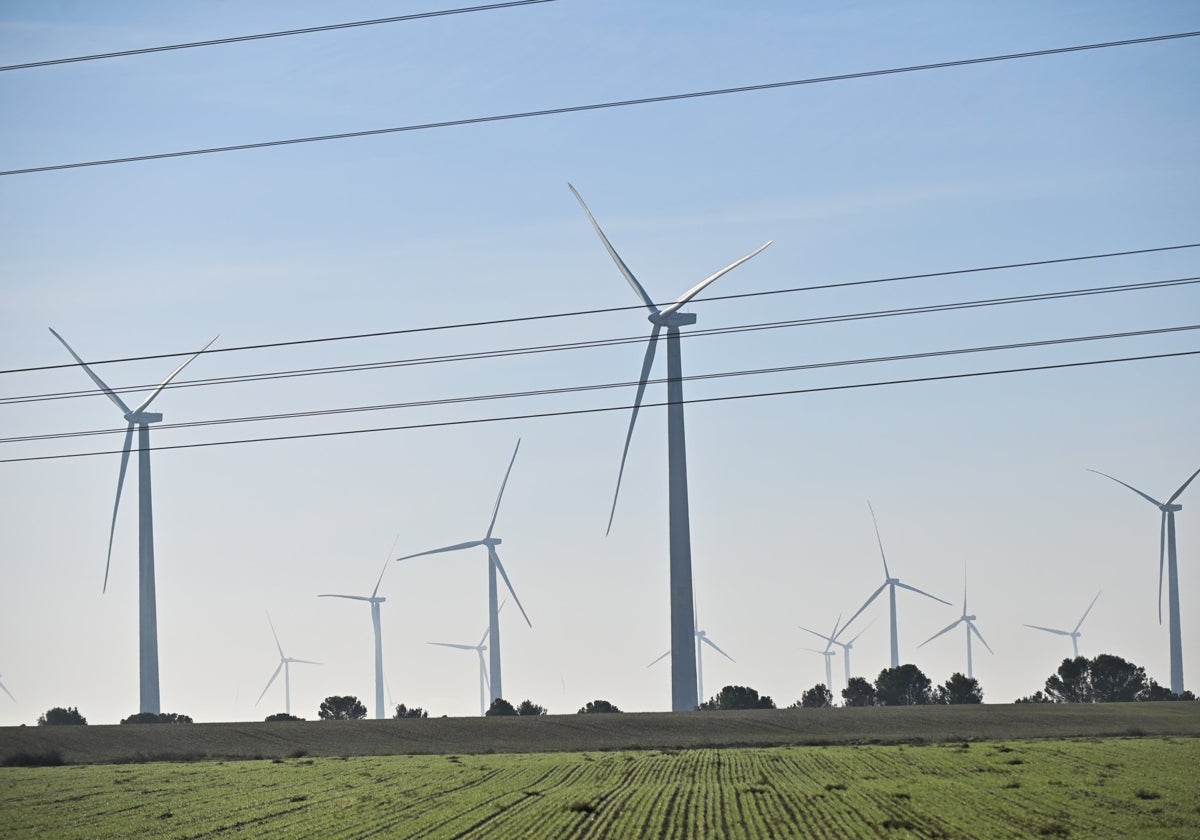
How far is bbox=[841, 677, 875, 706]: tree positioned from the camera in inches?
7520

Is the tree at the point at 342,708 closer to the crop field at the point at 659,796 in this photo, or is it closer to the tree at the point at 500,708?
the tree at the point at 500,708

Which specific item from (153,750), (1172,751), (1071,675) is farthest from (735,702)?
(1172,751)

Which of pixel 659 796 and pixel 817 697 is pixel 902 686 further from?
pixel 659 796

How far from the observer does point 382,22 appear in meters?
52.9

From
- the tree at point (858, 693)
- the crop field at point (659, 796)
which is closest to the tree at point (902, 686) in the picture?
the tree at point (858, 693)

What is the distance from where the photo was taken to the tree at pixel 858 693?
627 feet

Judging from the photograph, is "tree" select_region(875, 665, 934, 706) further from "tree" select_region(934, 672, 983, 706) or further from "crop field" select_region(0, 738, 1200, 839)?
"crop field" select_region(0, 738, 1200, 839)

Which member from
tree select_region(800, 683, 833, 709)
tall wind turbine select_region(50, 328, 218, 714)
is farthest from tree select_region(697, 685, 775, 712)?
tall wind turbine select_region(50, 328, 218, 714)

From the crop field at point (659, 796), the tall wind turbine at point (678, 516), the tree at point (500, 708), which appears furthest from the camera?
the tree at point (500, 708)

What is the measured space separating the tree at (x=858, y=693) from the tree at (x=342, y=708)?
58.9 metres

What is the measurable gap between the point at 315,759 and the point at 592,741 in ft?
75.2

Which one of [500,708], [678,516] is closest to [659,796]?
[678,516]

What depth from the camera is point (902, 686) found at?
18900 cm

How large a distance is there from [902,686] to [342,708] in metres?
67.7
